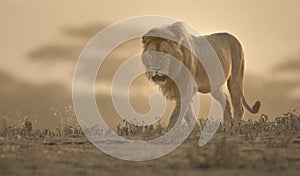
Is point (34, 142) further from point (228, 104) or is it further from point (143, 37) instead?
point (228, 104)

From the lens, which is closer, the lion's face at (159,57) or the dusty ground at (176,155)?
the dusty ground at (176,155)

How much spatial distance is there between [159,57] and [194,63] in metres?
1.35

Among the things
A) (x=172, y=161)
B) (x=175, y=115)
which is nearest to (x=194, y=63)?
(x=175, y=115)

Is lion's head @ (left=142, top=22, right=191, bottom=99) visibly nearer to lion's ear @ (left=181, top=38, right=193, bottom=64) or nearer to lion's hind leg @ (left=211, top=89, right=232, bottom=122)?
lion's ear @ (left=181, top=38, right=193, bottom=64)

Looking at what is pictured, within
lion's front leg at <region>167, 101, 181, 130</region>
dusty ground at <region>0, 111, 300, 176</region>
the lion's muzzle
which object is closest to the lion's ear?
the lion's muzzle

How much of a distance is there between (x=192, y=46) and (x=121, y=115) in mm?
1785

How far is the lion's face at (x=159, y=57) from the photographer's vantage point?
37.7 ft

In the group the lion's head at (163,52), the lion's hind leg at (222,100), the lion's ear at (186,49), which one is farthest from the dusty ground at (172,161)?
the lion's hind leg at (222,100)

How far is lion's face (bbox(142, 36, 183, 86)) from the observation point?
37.7ft

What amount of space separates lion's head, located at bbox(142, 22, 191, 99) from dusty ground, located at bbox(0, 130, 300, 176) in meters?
2.21

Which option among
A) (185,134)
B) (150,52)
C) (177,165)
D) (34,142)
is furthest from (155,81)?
(177,165)

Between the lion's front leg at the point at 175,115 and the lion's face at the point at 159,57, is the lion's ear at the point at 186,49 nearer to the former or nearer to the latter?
the lion's face at the point at 159,57

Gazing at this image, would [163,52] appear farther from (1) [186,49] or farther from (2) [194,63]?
(2) [194,63]

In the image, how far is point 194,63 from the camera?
499 inches
